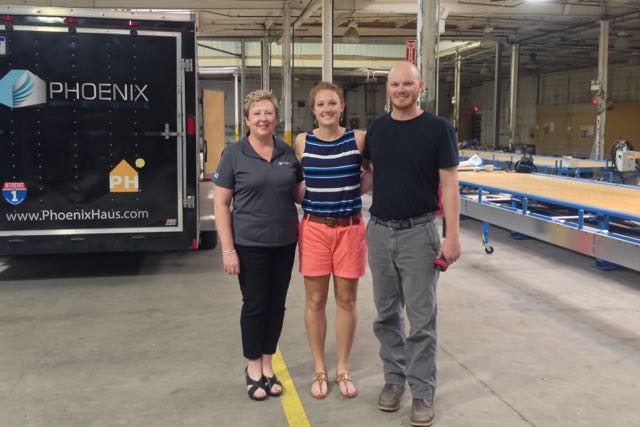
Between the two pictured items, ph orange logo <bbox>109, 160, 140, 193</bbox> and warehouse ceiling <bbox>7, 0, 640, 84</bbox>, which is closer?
ph orange logo <bbox>109, 160, 140, 193</bbox>

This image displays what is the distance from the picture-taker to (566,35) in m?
20.5

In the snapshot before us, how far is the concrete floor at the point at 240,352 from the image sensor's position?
3340 mm

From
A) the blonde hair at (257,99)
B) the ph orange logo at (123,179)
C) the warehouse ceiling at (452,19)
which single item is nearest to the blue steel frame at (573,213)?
the blonde hair at (257,99)

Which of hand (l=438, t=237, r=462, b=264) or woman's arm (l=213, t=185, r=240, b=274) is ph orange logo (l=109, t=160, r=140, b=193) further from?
hand (l=438, t=237, r=462, b=264)

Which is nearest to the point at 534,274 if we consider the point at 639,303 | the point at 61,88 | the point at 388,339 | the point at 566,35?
the point at 639,303

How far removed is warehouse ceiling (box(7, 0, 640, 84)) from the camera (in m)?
15.4

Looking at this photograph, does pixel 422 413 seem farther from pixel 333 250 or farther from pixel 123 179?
pixel 123 179

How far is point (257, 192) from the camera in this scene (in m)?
3.32

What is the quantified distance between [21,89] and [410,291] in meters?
4.22

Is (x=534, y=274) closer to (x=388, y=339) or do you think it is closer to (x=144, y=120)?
(x=388, y=339)

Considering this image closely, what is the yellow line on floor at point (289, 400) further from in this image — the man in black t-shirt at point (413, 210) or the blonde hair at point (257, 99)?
the blonde hair at point (257, 99)

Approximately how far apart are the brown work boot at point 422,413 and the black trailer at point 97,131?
344cm

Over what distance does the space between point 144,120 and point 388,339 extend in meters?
3.55

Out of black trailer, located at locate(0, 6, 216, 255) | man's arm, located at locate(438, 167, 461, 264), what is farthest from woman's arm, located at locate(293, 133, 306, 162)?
black trailer, located at locate(0, 6, 216, 255)
